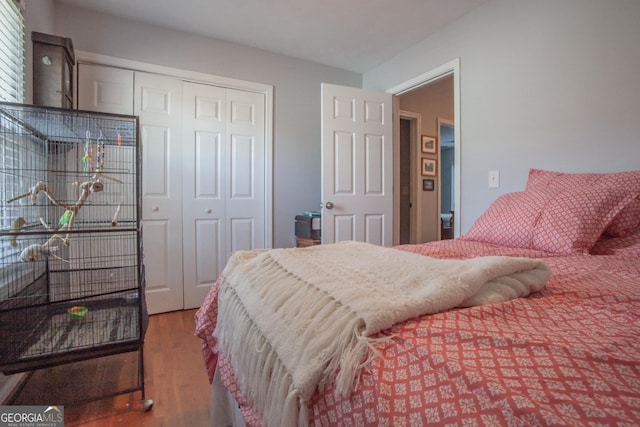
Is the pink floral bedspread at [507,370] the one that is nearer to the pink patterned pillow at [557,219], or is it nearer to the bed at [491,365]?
the bed at [491,365]

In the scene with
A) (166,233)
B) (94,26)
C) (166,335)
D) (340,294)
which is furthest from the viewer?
(166,233)

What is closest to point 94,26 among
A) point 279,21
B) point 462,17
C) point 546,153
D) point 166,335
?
point 279,21

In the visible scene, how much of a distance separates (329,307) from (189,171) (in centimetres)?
257

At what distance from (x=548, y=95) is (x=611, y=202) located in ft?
3.26

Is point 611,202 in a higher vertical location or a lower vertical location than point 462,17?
lower

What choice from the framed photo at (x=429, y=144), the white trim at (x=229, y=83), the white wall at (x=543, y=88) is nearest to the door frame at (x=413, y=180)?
the framed photo at (x=429, y=144)

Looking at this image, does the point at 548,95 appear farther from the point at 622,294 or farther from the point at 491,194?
the point at 622,294

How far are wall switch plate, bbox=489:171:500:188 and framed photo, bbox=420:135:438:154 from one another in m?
1.97

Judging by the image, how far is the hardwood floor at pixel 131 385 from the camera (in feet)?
4.66

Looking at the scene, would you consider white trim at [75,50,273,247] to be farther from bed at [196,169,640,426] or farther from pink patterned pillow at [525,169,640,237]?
pink patterned pillow at [525,169,640,237]

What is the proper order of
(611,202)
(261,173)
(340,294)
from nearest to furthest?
(340,294)
(611,202)
(261,173)

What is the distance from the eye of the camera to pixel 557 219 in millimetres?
1350

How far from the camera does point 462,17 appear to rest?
2.50 metres

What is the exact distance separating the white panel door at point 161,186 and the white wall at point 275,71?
0.25 m
